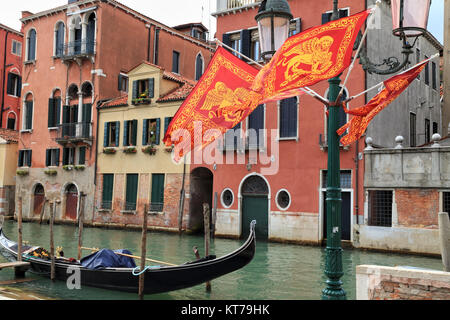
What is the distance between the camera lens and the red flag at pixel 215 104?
6.11m

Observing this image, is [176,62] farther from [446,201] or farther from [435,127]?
[446,201]

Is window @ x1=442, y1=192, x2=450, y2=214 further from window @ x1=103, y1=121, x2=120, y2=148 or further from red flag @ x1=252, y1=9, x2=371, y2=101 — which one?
window @ x1=103, y1=121, x2=120, y2=148

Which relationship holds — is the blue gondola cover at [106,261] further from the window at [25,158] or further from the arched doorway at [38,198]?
the window at [25,158]

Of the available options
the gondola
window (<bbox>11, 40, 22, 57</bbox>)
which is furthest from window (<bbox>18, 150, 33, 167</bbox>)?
the gondola

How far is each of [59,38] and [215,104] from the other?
2014 centimetres

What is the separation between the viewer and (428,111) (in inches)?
783

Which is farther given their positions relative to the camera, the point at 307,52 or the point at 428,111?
the point at 428,111

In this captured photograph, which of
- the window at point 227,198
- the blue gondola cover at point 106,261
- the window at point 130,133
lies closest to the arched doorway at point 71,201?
the window at point 130,133

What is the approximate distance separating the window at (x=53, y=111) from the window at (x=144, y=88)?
198 inches

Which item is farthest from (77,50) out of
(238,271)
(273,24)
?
(273,24)

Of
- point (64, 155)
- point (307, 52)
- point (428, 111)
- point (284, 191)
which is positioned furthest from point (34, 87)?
point (307, 52)

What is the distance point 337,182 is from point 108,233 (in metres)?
15.3

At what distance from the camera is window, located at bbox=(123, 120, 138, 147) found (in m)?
20.7

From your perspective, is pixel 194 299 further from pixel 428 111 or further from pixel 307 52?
pixel 428 111
